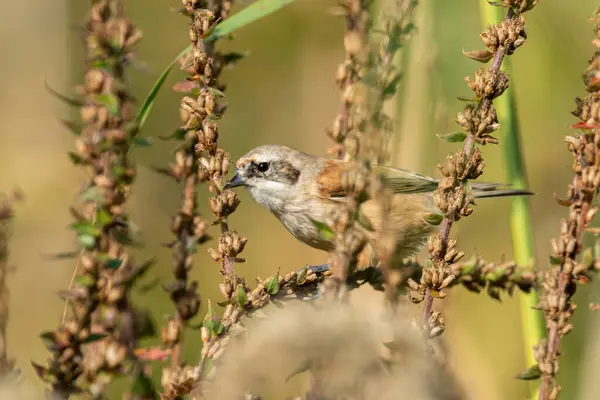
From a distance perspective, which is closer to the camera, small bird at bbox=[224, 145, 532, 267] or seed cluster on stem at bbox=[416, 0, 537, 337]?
seed cluster on stem at bbox=[416, 0, 537, 337]

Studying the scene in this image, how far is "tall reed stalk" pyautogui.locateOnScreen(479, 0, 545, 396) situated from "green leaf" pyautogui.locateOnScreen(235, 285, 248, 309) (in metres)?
0.72

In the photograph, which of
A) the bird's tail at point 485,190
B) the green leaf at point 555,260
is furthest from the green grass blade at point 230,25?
the bird's tail at point 485,190

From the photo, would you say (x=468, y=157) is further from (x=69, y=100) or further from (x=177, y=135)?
(x=69, y=100)

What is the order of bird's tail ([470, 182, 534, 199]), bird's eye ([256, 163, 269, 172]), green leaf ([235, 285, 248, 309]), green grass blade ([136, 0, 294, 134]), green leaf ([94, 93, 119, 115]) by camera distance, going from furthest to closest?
bird's eye ([256, 163, 269, 172]) → bird's tail ([470, 182, 534, 199]) → green grass blade ([136, 0, 294, 134]) → green leaf ([235, 285, 248, 309]) → green leaf ([94, 93, 119, 115])

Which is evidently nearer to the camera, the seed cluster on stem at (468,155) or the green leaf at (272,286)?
the seed cluster on stem at (468,155)

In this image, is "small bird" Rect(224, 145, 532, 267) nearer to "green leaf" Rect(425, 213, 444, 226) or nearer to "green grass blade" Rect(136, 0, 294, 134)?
"green grass blade" Rect(136, 0, 294, 134)

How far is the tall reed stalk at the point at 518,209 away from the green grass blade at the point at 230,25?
0.50 meters

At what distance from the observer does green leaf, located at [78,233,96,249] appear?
1076 millimetres

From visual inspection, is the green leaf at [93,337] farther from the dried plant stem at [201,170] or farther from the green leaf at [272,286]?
the green leaf at [272,286]

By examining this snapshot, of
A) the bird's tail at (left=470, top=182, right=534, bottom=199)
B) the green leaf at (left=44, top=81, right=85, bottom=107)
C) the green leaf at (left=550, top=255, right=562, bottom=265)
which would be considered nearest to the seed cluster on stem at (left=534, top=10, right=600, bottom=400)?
the green leaf at (left=550, top=255, right=562, bottom=265)

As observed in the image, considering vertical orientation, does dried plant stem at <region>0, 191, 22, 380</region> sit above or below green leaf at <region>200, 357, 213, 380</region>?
above

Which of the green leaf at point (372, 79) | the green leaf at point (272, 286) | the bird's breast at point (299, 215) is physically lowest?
the bird's breast at point (299, 215)

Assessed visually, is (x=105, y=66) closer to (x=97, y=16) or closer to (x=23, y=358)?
(x=97, y=16)

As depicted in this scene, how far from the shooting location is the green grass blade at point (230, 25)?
1.55 m
